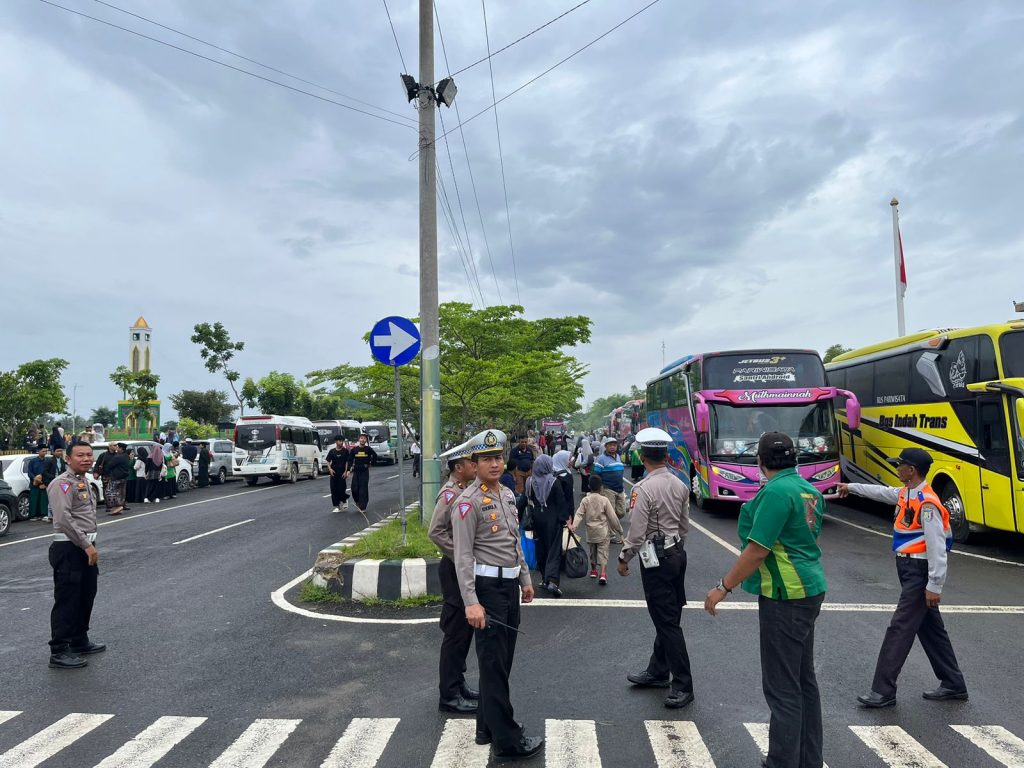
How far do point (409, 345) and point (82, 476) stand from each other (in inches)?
137

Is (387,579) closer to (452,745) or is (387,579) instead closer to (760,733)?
(452,745)

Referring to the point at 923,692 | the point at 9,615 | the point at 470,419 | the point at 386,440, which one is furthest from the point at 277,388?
the point at 923,692

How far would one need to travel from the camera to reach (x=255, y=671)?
5371 mm

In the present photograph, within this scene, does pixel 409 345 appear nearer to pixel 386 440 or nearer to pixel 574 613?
pixel 574 613

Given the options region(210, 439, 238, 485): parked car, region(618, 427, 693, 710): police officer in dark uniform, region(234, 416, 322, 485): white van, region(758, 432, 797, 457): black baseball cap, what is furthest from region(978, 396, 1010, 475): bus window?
region(210, 439, 238, 485): parked car

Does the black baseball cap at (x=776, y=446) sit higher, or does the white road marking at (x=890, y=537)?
the black baseball cap at (x=776, y=446)

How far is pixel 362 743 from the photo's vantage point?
4.11 m

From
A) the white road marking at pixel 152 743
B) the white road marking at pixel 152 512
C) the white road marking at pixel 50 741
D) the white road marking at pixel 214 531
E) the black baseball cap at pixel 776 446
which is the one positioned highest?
the black baseball cap at pixel 776 446

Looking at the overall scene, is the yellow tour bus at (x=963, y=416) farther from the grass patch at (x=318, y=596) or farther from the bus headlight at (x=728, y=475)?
the grass patch at (x=318, y=596)

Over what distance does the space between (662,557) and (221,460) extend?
84.1 ft

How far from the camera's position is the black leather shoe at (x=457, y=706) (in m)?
4.57

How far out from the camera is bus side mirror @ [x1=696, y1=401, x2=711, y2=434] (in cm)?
1380

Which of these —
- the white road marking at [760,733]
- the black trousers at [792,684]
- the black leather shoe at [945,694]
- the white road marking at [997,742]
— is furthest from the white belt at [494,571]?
the black leather shoe at [945,694]

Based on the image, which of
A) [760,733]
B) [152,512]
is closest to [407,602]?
[760,733]
